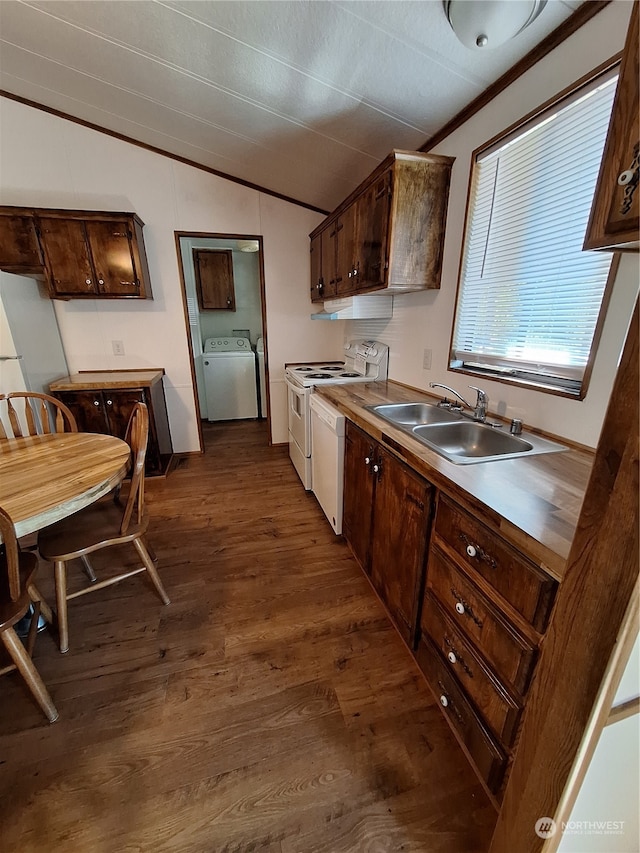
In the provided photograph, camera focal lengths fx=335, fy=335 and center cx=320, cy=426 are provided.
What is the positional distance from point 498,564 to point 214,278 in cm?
494

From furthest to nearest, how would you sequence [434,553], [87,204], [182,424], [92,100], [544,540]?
[182,424]
[87,204]
[92,100]
[434,553]
[544,540]

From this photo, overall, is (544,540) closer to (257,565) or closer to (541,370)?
(541,370)

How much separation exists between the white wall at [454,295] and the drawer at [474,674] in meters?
0.85

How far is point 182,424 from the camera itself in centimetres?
354

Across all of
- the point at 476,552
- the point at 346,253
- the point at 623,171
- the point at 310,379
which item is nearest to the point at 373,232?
the point at 346,253

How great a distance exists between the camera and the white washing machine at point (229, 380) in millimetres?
4469

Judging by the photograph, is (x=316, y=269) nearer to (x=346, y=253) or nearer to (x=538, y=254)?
(x=346, y=253)

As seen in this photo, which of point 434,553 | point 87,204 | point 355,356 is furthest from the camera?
point 355,356

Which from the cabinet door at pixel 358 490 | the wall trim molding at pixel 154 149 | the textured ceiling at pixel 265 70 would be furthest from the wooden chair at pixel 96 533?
the wall trim molding at pixel 154 149

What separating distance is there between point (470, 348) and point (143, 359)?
9.59 ft

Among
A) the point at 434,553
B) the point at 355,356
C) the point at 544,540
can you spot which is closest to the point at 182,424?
the point at 355,356

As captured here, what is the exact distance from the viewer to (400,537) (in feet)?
4.58

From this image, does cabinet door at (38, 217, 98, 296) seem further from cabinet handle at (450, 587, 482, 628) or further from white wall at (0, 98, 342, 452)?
cabinet handle at (450, 587, 482, 628)

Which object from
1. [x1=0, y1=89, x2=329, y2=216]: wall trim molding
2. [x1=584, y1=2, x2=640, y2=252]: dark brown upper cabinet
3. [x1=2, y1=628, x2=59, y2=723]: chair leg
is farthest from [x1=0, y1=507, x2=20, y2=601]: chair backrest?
[x1=0, y1=89, x2=329, y2=216]: wall trim molding
